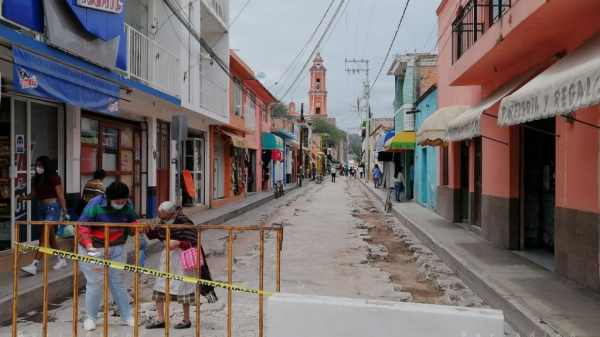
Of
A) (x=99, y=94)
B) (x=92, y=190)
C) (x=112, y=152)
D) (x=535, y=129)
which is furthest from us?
(x=112, y=152)

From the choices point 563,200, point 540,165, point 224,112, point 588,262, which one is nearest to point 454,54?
point 540,165

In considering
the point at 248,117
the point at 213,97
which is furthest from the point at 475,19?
the point at 248,117

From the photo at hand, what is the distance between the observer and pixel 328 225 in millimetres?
14516

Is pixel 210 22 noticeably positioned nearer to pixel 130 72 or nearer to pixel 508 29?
pixel 130 72

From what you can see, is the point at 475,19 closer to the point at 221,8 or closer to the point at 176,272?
the point at 176,272

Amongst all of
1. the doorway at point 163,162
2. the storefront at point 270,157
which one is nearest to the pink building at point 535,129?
the doorway at point 163,162

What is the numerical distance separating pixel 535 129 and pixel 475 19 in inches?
131

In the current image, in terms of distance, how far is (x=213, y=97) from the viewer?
17203 millimetres

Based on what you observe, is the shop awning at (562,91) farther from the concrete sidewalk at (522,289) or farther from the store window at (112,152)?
the store window at (112,152)

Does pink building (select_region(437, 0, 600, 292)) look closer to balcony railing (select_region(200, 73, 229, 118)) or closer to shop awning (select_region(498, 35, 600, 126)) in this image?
shop awning (select_region(498, 35, 600, 126))

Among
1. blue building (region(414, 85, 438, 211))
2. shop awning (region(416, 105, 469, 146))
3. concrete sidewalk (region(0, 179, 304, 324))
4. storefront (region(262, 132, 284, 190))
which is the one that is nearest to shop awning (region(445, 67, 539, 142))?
shop awning (region(416, 105, 469, 146))

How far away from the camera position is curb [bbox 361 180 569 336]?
16.7 ft

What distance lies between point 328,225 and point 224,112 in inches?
255

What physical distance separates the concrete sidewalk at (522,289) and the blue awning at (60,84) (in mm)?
6564
